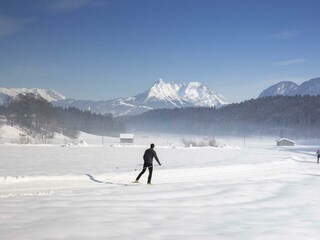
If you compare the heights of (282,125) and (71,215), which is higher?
(282,125)

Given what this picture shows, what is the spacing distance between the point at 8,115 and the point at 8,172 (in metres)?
102

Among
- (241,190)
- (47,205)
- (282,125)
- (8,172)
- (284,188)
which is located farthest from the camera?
(282,125)

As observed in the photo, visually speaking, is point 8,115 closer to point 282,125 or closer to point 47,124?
point 47,124

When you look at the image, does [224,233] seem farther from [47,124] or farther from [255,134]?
[255,134]

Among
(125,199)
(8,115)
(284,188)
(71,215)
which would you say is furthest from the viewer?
(8,115)

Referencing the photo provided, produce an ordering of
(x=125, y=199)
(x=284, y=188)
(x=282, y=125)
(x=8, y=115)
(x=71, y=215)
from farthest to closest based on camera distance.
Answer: (x=282, y=125), (x=8, y=115), (x=284, y=188), (x=125, y=199), (x=71, y=215)

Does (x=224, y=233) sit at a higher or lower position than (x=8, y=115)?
lower

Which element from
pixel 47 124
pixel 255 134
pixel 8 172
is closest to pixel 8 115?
pixel 47 124

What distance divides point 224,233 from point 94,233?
2.87 metres

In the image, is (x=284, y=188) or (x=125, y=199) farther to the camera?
(x=284, y=188)

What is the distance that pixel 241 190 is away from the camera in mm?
14992

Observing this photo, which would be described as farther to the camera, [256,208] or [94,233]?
[256,208]

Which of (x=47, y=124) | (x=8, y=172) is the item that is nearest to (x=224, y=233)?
(x=8, y=172)

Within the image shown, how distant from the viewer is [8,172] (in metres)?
23.1
